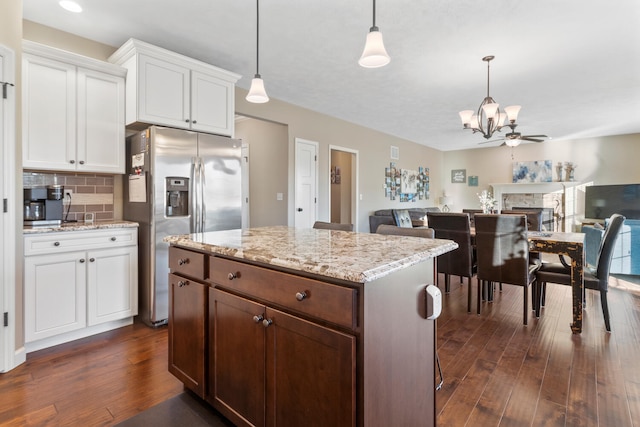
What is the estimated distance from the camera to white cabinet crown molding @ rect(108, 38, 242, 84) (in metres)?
2.75

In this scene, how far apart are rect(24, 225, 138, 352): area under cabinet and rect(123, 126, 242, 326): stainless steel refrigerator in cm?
16

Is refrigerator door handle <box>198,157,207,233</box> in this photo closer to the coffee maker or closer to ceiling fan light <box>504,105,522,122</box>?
the coffee maker

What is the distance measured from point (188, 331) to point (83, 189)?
209cm

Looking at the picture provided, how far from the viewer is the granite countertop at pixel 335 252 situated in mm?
1034

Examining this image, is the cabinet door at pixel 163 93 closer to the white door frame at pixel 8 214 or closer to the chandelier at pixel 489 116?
the white door frame at pixel 8 214

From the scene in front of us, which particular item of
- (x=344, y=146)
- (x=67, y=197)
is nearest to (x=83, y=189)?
(x=67, y=197)

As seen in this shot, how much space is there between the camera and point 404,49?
3139 mm

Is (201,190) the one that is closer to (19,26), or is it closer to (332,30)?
(19,26)

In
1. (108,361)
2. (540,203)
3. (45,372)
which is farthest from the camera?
(540,203)

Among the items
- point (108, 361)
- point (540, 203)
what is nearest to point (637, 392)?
point (108, 361)

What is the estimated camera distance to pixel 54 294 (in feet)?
7.98

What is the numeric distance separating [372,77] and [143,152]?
8.62 feet

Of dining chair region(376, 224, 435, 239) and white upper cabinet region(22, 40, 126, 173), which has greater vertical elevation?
white upper cabinet region(22, 40, 126, 173)

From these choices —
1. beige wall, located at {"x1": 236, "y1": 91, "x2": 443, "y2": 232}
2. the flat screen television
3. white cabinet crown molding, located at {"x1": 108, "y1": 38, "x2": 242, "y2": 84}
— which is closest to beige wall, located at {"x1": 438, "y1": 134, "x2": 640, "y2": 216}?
the flat screen television
